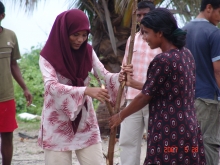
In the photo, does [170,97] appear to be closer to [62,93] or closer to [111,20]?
[62,93]

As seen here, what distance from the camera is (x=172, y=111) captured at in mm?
3406

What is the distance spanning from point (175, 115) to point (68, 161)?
1.03 metres

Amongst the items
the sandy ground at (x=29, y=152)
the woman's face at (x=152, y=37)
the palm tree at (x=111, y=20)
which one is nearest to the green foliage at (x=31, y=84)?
the sandy ground at (x=29, y=152)

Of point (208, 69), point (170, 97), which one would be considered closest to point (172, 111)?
point (170, 97)

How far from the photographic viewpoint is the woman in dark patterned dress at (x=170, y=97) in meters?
3.38

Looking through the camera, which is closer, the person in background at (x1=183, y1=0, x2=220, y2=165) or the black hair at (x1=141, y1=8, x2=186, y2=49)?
the black hair at (x1=141, y1=8, x2=186, y2=49)

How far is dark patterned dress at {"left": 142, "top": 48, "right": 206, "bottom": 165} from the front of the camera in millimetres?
3379

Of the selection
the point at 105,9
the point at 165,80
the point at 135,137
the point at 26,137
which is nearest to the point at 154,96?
the point at 165,80

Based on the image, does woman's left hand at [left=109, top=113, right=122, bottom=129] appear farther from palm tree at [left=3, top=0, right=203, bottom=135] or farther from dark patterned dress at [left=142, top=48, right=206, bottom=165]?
palm tree at [left=3, top=0, right=203, bottom=135]

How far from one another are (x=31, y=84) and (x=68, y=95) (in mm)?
7959

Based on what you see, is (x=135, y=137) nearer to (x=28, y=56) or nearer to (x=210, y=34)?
(x=210, y=34)

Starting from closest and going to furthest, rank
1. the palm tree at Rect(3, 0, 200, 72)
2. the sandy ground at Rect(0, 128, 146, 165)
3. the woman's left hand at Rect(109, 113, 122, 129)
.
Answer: the woman's left hand at Rect(109, 113, 122, 129), the sandy ground at Rect(0, 128, 146, 165), the palm tree at Rect(3, 0, 200, 72)

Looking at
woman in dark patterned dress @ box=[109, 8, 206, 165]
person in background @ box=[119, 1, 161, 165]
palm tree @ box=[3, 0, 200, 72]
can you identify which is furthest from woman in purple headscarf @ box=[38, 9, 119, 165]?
palm tree @ box=[3, 0, 200, 72]

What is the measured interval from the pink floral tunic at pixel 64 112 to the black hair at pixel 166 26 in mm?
704
